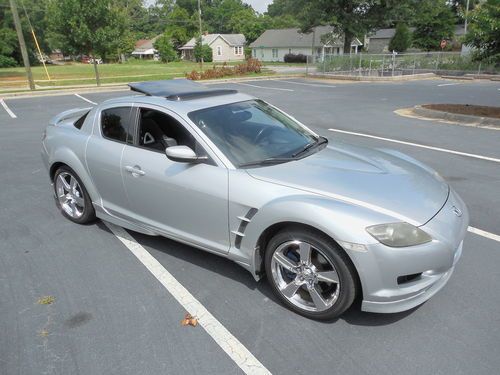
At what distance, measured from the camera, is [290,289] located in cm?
306

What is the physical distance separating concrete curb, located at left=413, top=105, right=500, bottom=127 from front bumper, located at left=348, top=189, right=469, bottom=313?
8.47 metres

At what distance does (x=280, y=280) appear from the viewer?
123 inches

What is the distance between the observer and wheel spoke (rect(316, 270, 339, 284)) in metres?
2.79

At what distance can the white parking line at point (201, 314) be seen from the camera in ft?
8.55

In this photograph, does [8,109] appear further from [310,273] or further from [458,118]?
[310,273]

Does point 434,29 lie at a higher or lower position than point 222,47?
higher

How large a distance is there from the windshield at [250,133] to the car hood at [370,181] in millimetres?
226

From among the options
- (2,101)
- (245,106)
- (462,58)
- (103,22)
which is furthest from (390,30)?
(245,106)

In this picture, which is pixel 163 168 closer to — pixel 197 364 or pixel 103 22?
pixel 197 364

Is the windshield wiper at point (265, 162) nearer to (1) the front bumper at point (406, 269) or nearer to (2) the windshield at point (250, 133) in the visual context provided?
(2) the windshield at point (250, 133)

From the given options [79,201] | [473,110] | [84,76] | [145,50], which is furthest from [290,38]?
[79,201]

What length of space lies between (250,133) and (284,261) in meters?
1.24

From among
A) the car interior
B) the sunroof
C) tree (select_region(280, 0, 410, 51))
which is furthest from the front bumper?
tree (select_region(280, 0, 410, 51))

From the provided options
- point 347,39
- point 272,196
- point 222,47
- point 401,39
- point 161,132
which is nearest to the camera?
point 272,196
